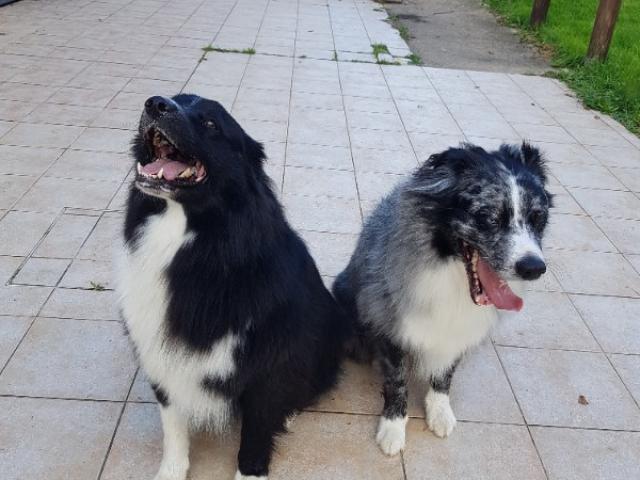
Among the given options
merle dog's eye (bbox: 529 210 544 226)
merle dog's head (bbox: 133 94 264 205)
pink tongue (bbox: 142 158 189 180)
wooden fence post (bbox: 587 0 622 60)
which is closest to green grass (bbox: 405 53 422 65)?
wooden fence post (bbox: 587 0 622 60)

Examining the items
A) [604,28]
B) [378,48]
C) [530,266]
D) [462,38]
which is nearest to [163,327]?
[530,266]

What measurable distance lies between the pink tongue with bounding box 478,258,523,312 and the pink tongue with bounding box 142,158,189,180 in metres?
1.13

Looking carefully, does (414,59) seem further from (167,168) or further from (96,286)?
(167,168)

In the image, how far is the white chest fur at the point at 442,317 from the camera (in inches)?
89.1

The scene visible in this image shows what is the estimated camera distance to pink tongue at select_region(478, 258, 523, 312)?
215 cm

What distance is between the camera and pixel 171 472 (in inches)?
90.3

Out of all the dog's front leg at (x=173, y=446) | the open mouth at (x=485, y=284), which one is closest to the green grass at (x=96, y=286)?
the dog's front leg at (x=173, y=446)

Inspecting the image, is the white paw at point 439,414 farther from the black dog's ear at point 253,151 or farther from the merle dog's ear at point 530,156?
the black dog's ear at point 253,151

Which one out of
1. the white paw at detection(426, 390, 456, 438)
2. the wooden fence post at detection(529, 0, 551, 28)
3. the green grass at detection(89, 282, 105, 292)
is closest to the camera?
the white paw at detection(426, 390, 456, 438)

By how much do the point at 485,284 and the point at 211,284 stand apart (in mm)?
1030

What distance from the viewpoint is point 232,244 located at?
198 centimetres

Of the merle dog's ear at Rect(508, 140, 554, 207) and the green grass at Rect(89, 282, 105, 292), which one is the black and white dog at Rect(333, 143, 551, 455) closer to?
the merle dog's ear at Rect(508, 140, 554, 207)

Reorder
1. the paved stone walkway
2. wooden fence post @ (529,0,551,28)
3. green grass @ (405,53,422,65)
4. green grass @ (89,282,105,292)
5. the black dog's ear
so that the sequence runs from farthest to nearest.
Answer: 1. wooden fence post @ (529,0,551,28)
2. green grass @ (405,53,422,65)
3. green grass @ (89,282,105,292)
4. the paved stone walkway
5. the black dog's ear

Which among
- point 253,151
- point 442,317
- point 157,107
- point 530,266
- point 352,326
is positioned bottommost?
point 352,326
